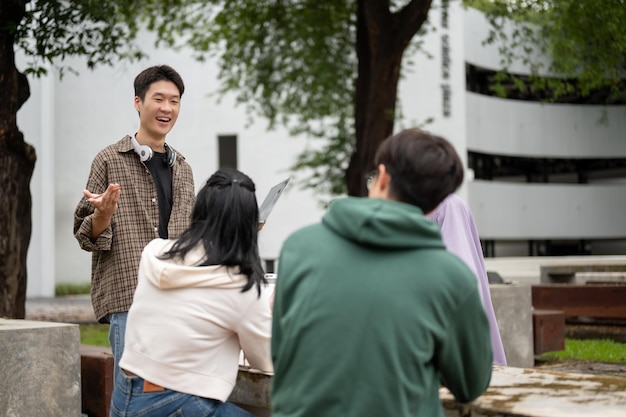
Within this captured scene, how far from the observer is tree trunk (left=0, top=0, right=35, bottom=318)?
30.0 ft

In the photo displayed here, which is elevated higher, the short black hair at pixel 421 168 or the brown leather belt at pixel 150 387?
the short black hair at pixel 421 168

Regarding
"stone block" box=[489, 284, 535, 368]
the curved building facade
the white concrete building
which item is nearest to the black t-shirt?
"stone block" box=[489, 284, 535, 368]

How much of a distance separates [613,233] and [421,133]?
3747cm

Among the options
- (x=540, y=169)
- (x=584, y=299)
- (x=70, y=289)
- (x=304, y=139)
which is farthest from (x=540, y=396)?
(x=540, y=169)

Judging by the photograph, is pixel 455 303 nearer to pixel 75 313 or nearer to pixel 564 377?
pixel 564 377

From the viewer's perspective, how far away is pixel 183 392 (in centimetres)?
295

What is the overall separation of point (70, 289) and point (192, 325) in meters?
21.7

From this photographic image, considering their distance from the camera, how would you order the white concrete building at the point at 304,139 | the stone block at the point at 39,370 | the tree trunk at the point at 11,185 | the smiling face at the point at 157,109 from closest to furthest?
the smiling face at the point at 157,109
the stone block at the point at 39,370
the tree trunk at the point at 11,185
the white concrete building at the point at 304,139

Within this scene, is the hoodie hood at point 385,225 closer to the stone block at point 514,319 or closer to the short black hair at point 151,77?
the short black hair at point 151,77

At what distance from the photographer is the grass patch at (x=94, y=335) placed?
12297 millimetres

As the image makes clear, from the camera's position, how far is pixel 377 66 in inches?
538

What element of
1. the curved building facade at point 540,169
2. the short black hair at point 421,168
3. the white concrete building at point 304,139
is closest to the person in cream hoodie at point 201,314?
the short black hair at point 421,168

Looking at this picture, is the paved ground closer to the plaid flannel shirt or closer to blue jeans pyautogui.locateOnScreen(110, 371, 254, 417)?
the plaid flannel shirt

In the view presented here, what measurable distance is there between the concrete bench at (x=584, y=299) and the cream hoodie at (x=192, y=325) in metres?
8.88
